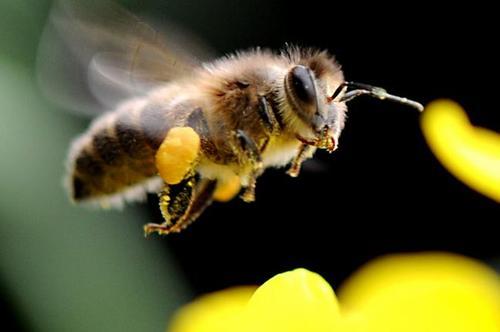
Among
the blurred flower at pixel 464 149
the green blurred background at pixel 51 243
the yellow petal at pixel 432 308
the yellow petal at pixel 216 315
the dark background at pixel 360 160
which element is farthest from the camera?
the dark background at pixel 360 160

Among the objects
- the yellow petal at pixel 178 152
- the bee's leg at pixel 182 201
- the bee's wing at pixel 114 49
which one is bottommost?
the bee's leg at pixel 182 201

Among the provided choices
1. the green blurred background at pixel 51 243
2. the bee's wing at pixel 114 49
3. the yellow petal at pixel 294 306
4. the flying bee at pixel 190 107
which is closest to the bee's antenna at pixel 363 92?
the flying bee at pixel 190 107

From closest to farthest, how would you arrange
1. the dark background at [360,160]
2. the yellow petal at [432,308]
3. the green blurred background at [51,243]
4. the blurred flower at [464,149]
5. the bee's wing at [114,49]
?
the yellow petal at [432,308]
the blurred flower at [464,149]
the bee's wing at [114,49]
the green blurred background at [51,243]
the dark background at [360,160]

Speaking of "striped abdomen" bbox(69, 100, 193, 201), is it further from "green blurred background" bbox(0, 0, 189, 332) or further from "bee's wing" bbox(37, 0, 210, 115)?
"green blurred background" bbox(0, 0, 189, 332)

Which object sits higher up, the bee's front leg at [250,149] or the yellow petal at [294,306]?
the bee's front leg at [250,149]

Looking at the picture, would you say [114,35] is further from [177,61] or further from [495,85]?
[495,85]

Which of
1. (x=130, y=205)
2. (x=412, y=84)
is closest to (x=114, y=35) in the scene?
(x=130, y=205)

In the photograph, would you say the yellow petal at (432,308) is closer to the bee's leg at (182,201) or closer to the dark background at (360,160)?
the bee's leg at (182,201)

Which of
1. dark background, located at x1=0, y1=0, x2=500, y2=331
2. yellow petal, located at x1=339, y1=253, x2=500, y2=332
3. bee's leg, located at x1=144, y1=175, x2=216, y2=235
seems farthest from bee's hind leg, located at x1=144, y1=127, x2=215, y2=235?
dark background, located at x1=0, y1=0, x2=500, y2=331
